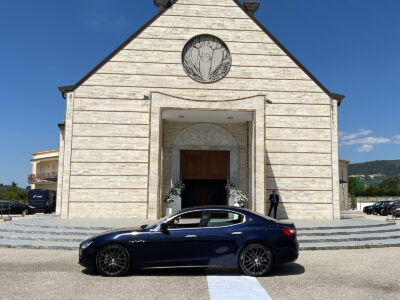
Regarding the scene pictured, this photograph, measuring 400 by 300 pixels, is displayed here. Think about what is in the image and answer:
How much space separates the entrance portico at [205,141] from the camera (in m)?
17.4

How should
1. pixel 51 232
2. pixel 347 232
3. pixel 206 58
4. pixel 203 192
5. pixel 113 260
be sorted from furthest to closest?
pixel 203 192 → pixel 206 58 → pixel 347 232 → pixel 51 232 → pixel 113 260

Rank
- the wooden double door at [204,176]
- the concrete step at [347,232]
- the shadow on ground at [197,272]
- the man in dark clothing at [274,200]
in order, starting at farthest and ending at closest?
the wooden double door at [204,176]
the man in dark clothing at [274,200]
the concrete step at [347,232]
the shadow on ground at [197,272]

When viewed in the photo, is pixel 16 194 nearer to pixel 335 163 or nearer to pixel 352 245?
pixel 335 163

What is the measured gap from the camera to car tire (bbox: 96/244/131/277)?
296 inches

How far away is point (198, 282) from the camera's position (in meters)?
7.01

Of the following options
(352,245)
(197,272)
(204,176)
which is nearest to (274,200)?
(204,176)

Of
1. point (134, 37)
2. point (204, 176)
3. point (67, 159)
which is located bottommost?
point (204, 176)

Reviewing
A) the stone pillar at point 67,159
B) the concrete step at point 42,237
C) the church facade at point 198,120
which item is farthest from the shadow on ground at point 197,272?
the stone pillar at point 67,159

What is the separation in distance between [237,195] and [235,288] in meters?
12.1

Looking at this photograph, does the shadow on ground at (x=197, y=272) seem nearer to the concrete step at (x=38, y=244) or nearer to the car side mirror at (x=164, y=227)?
the car side mirror at (x=164, y=227)

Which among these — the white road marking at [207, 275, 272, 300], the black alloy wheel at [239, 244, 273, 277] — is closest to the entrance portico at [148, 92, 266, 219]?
the black alloy wheel at [239, 244, 273, 277]

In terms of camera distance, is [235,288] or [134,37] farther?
[134,37]

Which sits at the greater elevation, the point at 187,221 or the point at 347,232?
the point at 187,221

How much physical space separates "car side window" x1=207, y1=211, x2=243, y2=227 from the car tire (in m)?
1.89
